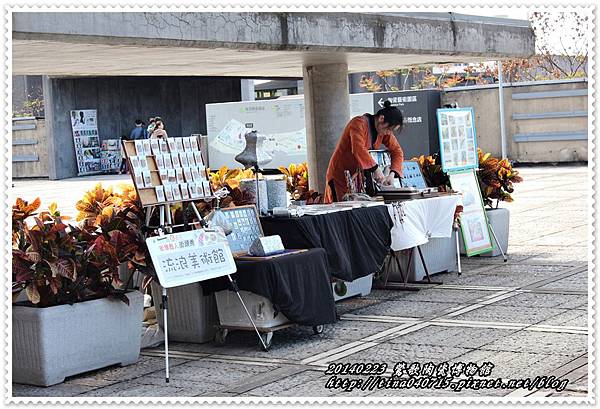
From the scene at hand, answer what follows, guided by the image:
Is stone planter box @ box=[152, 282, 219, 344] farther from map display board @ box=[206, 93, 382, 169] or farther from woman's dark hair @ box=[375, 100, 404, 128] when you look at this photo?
map display board @ box=[206, 93, 382, 169]

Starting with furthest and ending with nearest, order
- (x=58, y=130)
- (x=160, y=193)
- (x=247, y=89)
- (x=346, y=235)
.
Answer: (x=247, y=89)
(x=58, y=130)
(x=346, y=235)
(x=160, y=193)

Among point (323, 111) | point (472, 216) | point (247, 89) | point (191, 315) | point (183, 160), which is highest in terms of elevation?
point (247, 89)

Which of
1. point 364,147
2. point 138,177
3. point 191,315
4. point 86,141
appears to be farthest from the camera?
point 86,141

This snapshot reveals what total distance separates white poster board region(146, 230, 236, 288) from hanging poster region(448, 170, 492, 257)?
13.0 ft

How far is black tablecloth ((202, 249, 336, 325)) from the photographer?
7199 mm

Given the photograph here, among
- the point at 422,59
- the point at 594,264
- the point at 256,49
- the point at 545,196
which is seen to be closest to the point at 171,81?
the point at 545,196

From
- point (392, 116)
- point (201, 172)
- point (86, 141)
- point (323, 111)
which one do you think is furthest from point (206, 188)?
point (86, 141)

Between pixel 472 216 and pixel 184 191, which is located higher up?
pixel 184 191

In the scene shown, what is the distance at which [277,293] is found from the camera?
720cm

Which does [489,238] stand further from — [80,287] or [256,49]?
[80,287]

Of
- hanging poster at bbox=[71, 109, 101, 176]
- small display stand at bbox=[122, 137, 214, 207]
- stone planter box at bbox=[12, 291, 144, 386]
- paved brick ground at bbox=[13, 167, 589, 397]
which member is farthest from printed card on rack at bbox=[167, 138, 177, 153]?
hanging poster at bbox=[71, 109, 101, 176]

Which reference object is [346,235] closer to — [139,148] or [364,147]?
[364,147]

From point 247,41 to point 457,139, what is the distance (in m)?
3.27

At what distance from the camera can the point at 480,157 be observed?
11.5 m
